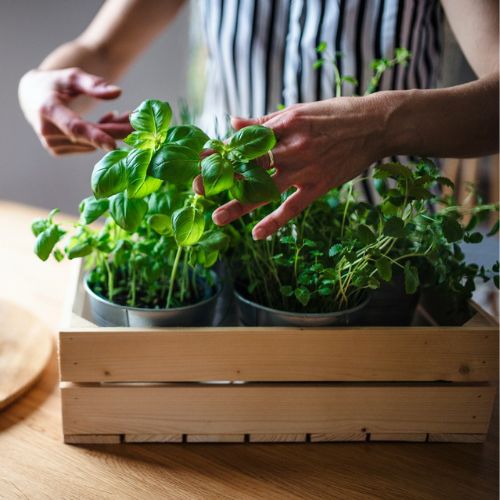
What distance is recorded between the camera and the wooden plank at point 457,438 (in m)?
0.92

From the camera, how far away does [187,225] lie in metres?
0.76

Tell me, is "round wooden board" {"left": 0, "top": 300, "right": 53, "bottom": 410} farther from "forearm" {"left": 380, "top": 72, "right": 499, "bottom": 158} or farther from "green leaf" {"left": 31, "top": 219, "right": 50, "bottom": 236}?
"forearm" {"left": 380, "top": 72, "right": 499, "bottom": 158}

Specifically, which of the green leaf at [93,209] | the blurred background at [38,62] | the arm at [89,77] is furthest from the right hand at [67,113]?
the blurred background at [38,62]

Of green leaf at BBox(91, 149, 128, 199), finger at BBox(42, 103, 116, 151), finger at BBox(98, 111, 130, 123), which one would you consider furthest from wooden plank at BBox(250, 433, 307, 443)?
finger at BBox(98, 111, 130, 123)

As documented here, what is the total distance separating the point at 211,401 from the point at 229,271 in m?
0.23

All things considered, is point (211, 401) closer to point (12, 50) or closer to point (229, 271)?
point (229, 271)

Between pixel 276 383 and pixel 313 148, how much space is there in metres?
0.35

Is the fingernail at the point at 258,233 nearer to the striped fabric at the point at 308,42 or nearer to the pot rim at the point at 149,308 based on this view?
the pot rim at the point at 149,308

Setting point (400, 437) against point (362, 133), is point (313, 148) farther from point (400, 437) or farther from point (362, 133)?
point (400, 437)

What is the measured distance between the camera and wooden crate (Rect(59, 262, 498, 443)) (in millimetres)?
840

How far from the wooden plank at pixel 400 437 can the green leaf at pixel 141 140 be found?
21.1 inches

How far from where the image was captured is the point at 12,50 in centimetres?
303

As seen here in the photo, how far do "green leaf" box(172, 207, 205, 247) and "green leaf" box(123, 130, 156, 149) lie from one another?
3.9 inches

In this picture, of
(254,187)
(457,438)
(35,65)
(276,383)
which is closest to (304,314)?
(276,383)
